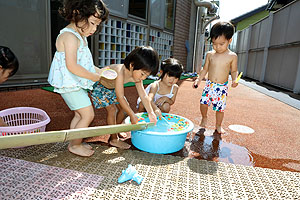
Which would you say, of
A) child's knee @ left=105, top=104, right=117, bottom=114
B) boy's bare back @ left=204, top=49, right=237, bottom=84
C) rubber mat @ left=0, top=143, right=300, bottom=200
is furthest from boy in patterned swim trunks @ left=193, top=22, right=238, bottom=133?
child's knee @ left=105, top=104, right=117, bottom=114

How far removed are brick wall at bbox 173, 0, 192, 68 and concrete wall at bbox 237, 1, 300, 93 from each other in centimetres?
337

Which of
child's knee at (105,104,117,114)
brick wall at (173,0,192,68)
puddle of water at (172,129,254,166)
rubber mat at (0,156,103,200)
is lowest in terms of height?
puddle of water at (172,129,254,166)

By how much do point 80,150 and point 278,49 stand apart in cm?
803

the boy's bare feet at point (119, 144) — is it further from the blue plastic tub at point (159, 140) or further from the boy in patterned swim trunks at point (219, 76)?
the boy in patterned swim trunks at point (219, 76)

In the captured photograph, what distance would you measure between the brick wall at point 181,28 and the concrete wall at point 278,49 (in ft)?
11.1

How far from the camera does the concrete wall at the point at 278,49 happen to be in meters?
6.27

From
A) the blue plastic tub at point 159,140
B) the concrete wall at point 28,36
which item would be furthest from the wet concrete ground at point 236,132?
the concrete wall at point 28,36

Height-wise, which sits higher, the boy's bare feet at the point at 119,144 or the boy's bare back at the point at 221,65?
the boy's bare back at the point at 221,65

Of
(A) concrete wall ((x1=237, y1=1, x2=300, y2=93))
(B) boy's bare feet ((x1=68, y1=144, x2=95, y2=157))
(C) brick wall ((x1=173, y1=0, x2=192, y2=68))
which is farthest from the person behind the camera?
(C) brick wall ((x1=173, y1=0, x2=192, y2=68))

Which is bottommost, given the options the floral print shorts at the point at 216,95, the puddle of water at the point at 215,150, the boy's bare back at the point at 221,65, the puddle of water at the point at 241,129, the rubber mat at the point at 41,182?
the puddle of water at the point at 215,150

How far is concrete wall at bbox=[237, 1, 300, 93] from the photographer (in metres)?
6.27

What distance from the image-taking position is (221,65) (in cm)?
245

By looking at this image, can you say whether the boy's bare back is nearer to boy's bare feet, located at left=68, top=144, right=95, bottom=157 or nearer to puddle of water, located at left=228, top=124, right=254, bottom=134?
puddle of water, located at left=228, top=124, right=254, bottom=134

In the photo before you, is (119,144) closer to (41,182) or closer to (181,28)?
(41,182)
